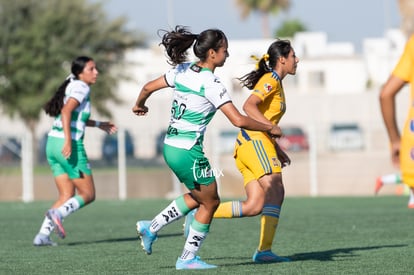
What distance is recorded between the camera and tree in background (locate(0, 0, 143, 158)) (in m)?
41.2

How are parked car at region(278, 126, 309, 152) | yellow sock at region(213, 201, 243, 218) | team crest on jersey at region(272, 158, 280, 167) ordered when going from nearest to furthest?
team crest on jersey at region(272, 158, 280, 167)
yellow sock at region(213, 201, 243, 218)
parked car at region(278, 126, 309, 152)

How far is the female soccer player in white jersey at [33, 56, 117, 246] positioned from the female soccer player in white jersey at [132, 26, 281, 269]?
3.05m

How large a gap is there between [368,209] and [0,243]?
310 inches

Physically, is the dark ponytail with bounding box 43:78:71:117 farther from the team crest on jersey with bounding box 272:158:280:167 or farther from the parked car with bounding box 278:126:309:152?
the parked car with bounding box 278:126:309:152

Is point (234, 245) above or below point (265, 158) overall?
below

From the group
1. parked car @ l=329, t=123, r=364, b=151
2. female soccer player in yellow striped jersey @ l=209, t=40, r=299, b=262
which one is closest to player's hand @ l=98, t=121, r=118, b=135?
female soccer player in yellow striped jersey @ l=209, t=40, r=299, b=262

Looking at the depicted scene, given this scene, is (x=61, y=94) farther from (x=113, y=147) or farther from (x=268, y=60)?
(x=113, y=147)

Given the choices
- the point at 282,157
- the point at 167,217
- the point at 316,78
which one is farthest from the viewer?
the point at 316,78

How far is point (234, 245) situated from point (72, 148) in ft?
6.77

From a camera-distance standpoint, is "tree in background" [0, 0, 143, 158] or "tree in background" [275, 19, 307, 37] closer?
"tree in background" [0, 0, 143, 158]

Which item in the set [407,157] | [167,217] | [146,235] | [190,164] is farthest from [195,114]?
[407,157]

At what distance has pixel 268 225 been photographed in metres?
10.1

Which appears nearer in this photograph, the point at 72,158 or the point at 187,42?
the point at 187,42

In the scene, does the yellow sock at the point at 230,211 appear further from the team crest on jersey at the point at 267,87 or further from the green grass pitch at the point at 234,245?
the team crest on jersey at the point at 267,87
